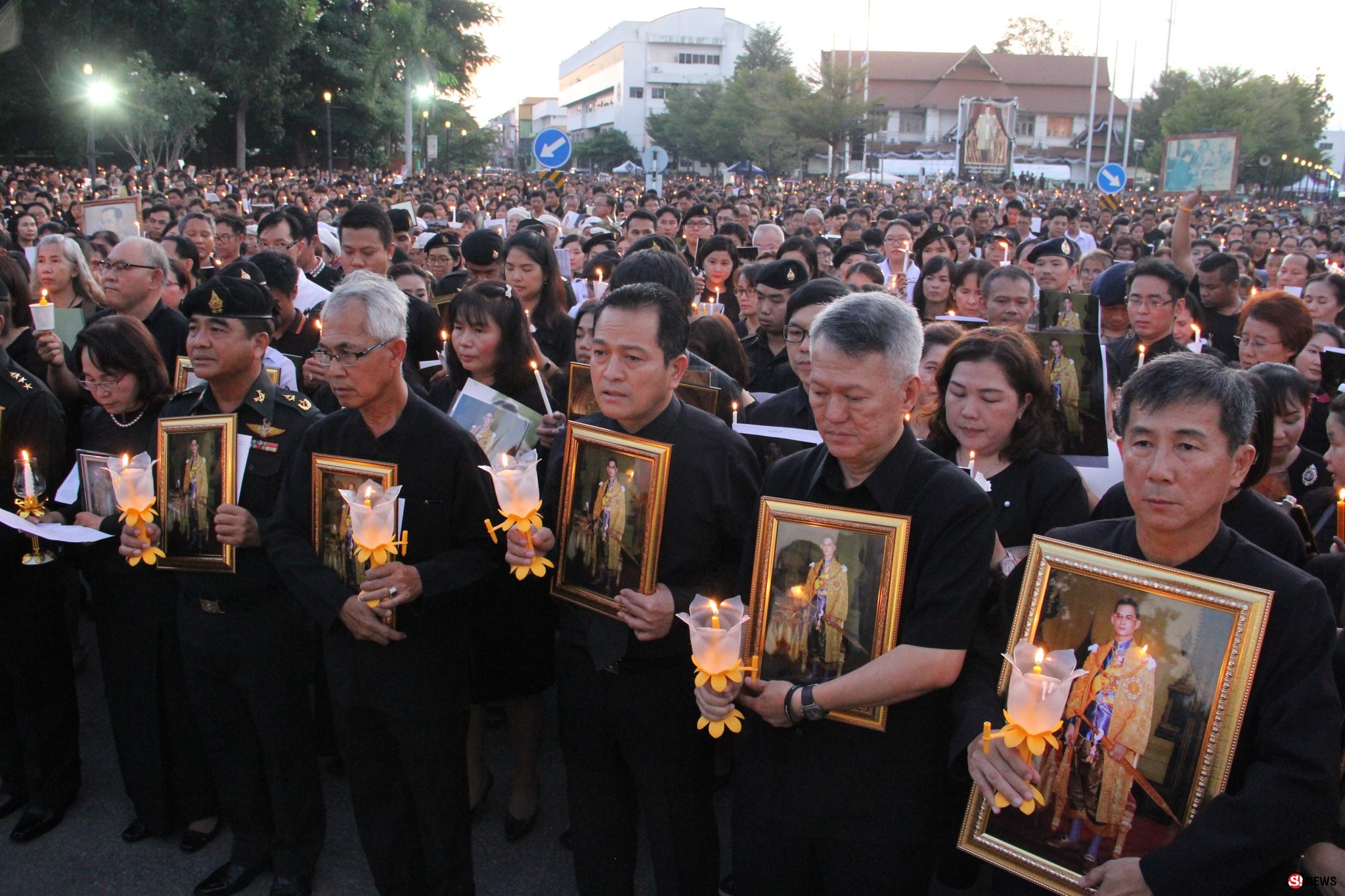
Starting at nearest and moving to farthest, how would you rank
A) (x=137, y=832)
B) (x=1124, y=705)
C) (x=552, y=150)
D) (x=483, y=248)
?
(x=1124, y=705), (x=137, y=832), (x=483, y=248), (x=552, y=150)

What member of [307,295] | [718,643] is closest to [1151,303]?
[718,643]

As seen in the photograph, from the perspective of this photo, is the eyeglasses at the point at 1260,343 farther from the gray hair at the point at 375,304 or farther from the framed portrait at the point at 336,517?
the framed portrait at the point at 336,517

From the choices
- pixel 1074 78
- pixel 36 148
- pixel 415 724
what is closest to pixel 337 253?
pixel 415 724

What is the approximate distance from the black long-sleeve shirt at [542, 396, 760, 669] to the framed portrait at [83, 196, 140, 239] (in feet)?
27.6

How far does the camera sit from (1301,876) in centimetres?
233

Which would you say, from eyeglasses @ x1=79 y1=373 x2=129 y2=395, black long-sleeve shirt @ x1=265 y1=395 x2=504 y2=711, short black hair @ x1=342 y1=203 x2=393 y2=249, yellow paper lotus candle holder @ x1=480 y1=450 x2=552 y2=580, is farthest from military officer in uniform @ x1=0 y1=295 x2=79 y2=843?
short black hair @ x1=342 y1=203 x2=393 y2=249

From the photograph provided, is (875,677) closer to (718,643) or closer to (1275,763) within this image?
(718,643)

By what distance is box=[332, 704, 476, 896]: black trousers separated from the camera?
351 cm

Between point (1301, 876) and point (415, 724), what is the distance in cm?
272

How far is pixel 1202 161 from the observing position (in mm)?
24109

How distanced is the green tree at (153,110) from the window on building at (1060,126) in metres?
80.5

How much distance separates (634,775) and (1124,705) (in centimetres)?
170

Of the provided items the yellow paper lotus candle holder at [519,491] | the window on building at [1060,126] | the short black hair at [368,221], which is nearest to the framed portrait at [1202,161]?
the short black hair at [368,221]

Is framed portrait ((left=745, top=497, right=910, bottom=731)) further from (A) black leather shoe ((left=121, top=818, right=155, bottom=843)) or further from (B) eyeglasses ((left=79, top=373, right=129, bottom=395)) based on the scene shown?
(A) black leather shoe ((left=121, top=818, right=155, bottom=843))
